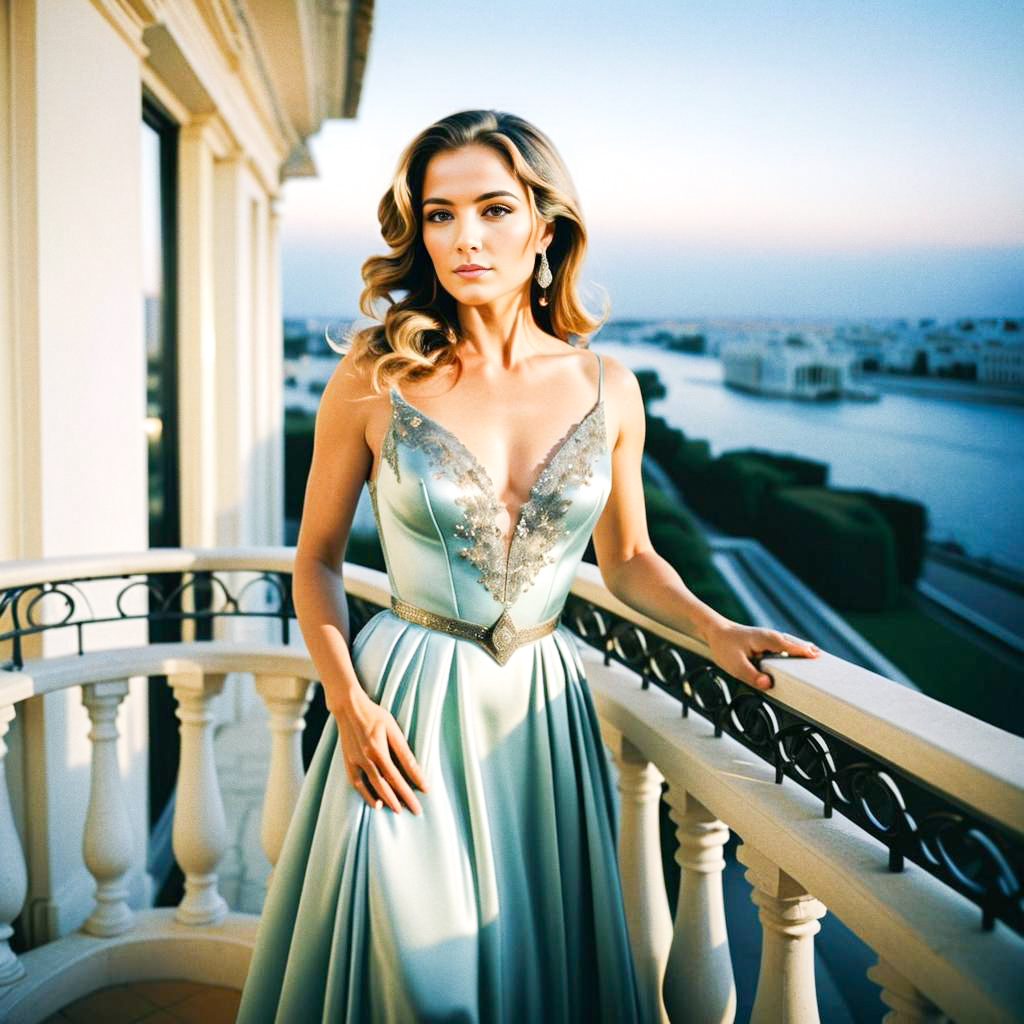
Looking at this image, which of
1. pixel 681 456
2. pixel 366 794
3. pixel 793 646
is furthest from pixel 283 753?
pixel 681 456

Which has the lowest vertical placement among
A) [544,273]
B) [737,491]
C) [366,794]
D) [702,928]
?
[737,491]

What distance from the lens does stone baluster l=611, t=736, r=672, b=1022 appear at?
1.65m

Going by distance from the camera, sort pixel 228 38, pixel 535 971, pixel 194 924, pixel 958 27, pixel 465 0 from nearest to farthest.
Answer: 1. pixel 535 971
2. pixel 194 924
3. pixel 228 38
4. pixel 958 27
5. pixel 465 0

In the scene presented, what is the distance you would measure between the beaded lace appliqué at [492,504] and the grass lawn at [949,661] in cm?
1306

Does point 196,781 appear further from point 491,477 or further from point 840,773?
point 840,773

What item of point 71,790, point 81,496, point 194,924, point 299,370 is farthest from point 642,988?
point 299,370

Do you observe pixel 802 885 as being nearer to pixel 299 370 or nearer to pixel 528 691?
pixel 528 691

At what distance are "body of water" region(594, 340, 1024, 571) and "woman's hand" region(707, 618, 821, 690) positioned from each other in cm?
1038

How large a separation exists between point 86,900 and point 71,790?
38 cm

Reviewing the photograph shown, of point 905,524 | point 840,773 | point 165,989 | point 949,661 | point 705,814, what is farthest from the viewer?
point 905,524

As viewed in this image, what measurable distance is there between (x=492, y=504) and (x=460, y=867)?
0.49m

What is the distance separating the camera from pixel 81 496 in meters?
2.92

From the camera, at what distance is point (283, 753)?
219 cm

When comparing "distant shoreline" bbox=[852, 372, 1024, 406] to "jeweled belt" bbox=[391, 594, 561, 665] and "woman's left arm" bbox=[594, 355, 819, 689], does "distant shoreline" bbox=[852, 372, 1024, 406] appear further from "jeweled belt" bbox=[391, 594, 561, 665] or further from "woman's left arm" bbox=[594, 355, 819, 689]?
"jeweled belt" bbox=[391, 594, 561, 665]
